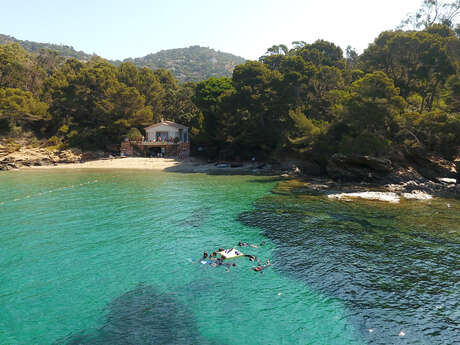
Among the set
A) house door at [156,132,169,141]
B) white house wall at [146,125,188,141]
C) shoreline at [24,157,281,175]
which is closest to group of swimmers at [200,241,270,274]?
shoreline at [24,157,281,175]

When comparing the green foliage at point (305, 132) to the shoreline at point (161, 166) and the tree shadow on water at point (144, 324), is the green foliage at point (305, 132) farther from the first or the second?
the tree shadow on water at point (144, 324)

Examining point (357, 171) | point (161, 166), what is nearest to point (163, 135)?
point (161, 166)

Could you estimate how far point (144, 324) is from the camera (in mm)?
10531

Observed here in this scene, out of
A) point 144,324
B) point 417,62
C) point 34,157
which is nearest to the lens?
point 144,324

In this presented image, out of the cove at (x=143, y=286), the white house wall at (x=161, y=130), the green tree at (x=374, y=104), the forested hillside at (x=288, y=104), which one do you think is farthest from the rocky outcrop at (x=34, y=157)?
the green tree at (x=374, y=104)

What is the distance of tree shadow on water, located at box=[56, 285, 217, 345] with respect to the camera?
32.0 ft

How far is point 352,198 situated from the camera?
29.7m

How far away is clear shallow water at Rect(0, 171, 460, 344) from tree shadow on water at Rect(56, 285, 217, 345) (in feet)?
0.13

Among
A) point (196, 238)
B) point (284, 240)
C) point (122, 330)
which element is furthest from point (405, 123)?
point (122, 330)

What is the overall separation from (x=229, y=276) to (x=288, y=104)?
41.1 m

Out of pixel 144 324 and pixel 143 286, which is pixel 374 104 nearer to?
pixel 143 286

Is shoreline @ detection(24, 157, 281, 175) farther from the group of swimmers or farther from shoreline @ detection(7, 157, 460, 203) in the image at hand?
the group of swimmers

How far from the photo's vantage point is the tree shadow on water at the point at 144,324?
9.77 meters

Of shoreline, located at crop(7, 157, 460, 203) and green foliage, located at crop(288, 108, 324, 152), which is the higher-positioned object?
green foliage, located at crop(288, 108, 324, 152)
